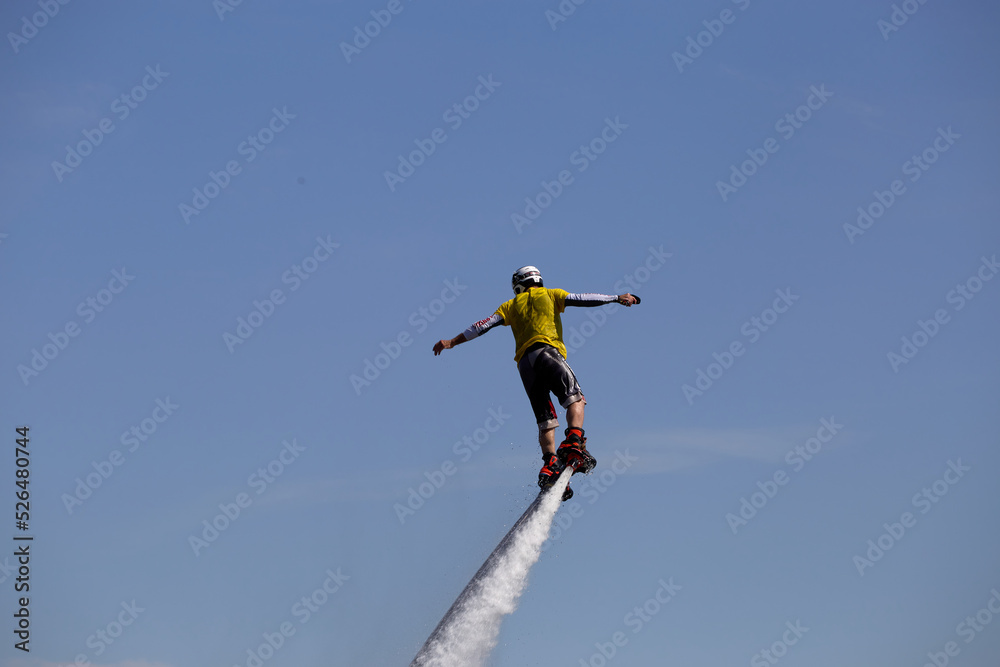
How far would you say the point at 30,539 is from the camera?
4034cm

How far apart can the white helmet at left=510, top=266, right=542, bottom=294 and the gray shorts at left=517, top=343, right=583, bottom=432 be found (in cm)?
127

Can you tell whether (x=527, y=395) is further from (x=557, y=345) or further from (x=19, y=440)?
(x=19, y=440)

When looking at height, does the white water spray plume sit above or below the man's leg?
below

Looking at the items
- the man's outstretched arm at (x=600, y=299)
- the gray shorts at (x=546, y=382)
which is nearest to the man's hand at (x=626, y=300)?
the man's outstretched arm at (x=600, y=299)

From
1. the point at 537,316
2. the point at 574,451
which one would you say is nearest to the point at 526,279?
the point at 537,316

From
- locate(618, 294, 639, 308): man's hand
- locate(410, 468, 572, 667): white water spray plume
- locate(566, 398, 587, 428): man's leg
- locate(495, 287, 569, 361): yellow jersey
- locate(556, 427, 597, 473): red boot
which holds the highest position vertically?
locate(618, 294, 639, 308): man's hand

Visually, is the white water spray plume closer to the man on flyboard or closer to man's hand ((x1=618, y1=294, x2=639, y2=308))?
the man on flyboard

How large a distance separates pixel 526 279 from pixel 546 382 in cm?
218

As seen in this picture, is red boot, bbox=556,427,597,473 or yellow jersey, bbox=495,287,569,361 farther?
yellow jersey, bbox=495,287,569,361

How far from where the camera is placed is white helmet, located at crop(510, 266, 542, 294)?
32.0 metres

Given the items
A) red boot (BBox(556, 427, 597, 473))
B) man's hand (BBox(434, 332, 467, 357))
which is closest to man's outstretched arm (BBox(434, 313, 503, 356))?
man's hand (BBox(434, 332, 467, 357))

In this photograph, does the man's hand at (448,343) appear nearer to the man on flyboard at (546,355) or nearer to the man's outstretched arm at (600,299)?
the man on flyboard at (546,355)

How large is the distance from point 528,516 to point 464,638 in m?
2.74

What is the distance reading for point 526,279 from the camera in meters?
32.0
